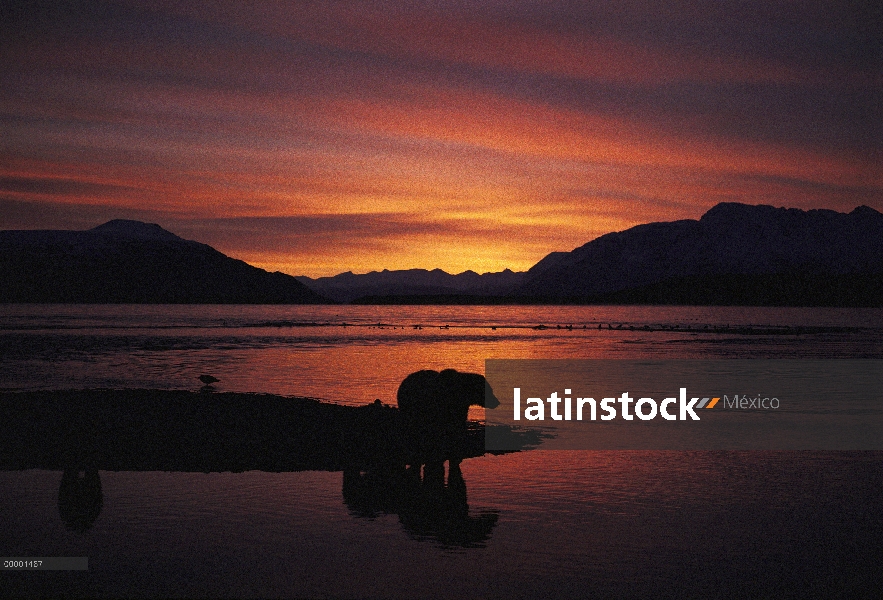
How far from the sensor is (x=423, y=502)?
1764 centimetres

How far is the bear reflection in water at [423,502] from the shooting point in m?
15.2

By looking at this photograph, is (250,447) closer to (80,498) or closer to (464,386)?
(80,498)

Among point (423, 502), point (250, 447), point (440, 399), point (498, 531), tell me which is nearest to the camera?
point (498, 531)

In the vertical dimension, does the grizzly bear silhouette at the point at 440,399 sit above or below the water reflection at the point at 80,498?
above

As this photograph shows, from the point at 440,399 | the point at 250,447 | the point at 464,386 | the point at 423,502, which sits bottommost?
the point at 423,502

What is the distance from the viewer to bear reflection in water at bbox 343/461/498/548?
15170 mm

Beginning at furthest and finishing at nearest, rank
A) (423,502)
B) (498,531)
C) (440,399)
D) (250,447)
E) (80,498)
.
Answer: (250,447)
(440,399)
(423,502)
(80,498)
(498,531)

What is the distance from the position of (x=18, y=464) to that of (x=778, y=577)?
709 inches

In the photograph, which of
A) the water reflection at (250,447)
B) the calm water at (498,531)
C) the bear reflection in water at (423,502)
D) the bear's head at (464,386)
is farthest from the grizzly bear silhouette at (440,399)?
the calm water at (498,531)

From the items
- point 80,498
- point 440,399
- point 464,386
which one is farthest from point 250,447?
→ point 464,386

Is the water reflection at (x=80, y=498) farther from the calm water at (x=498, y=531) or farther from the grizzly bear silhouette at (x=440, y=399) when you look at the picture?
the grizzly bear silhouette at (x=440, y=399)

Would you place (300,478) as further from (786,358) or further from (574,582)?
(786,358)

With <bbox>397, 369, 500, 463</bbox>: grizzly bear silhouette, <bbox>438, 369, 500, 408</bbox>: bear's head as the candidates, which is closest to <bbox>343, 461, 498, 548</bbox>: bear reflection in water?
<bbox>397, 369, 500, 463</bbox>: grizzly bear silhouette

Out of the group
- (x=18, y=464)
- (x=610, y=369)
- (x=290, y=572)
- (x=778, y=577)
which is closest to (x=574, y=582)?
(x=778, y=577)
